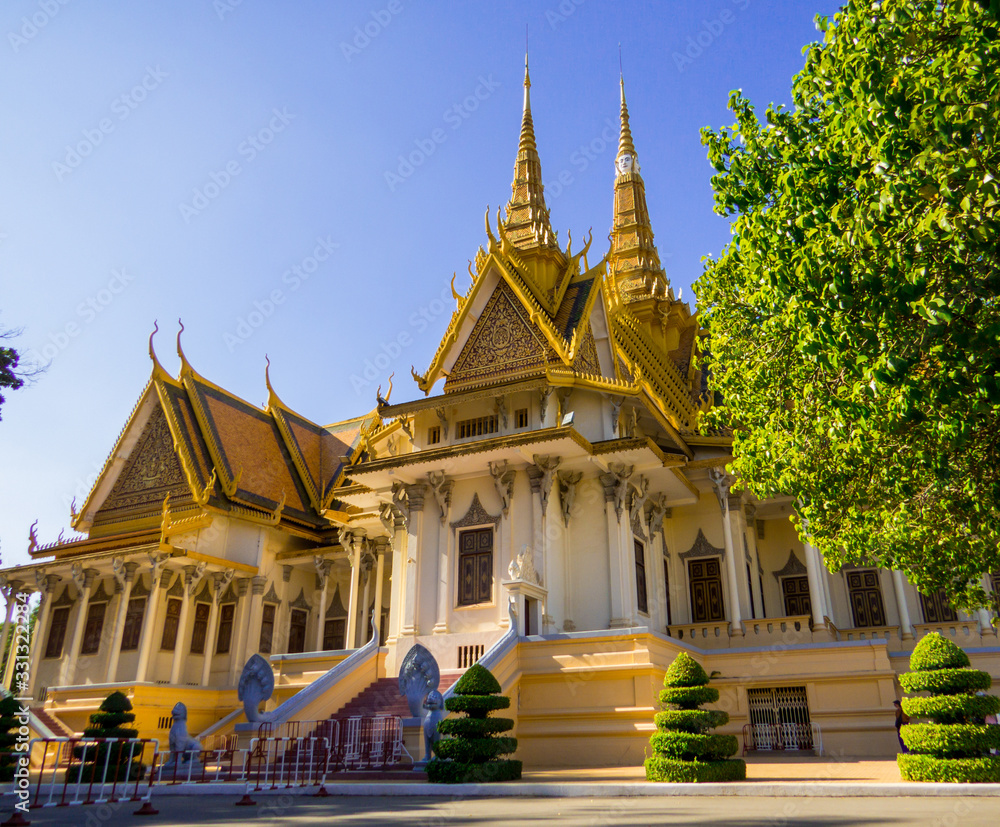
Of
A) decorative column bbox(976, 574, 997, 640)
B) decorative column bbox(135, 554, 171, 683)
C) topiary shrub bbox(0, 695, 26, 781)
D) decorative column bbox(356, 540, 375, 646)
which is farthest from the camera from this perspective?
decorative column bbox(356, 540, 375, 646)

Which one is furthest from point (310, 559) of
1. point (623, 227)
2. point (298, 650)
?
point (623, 227)

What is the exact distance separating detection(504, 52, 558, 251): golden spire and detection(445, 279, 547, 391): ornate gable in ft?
9.72

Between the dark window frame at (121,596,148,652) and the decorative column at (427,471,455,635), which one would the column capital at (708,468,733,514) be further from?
the dark window frame at (121,596,148,652)

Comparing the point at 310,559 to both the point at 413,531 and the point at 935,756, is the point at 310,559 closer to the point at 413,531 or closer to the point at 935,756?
the point at 413,531

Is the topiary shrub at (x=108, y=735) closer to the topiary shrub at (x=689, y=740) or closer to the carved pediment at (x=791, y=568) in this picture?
the topiary shrub at (x=689, y=740)

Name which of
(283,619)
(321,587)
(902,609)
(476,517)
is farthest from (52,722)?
(902,609)

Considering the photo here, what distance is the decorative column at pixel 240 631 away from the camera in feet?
76.8

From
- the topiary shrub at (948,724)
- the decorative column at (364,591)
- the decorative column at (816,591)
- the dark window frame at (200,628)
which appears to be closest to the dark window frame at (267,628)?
the dark window frame at (200,628)

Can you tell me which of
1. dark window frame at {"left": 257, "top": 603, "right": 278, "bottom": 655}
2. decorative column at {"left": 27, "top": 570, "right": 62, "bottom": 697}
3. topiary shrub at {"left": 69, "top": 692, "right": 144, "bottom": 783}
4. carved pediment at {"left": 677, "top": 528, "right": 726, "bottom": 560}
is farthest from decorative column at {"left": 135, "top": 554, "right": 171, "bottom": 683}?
carved pediment at {"left": 677, "top": 528, "right": 726, "bottom": 560}

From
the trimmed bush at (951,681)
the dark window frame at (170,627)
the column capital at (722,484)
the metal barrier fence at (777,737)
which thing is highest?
the column capital at (722,484)

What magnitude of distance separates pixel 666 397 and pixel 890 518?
12210mm

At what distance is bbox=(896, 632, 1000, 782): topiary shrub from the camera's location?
8031mm

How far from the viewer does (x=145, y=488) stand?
83.3 ft

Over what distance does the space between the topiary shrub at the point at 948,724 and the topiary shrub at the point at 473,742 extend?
14.4ft
